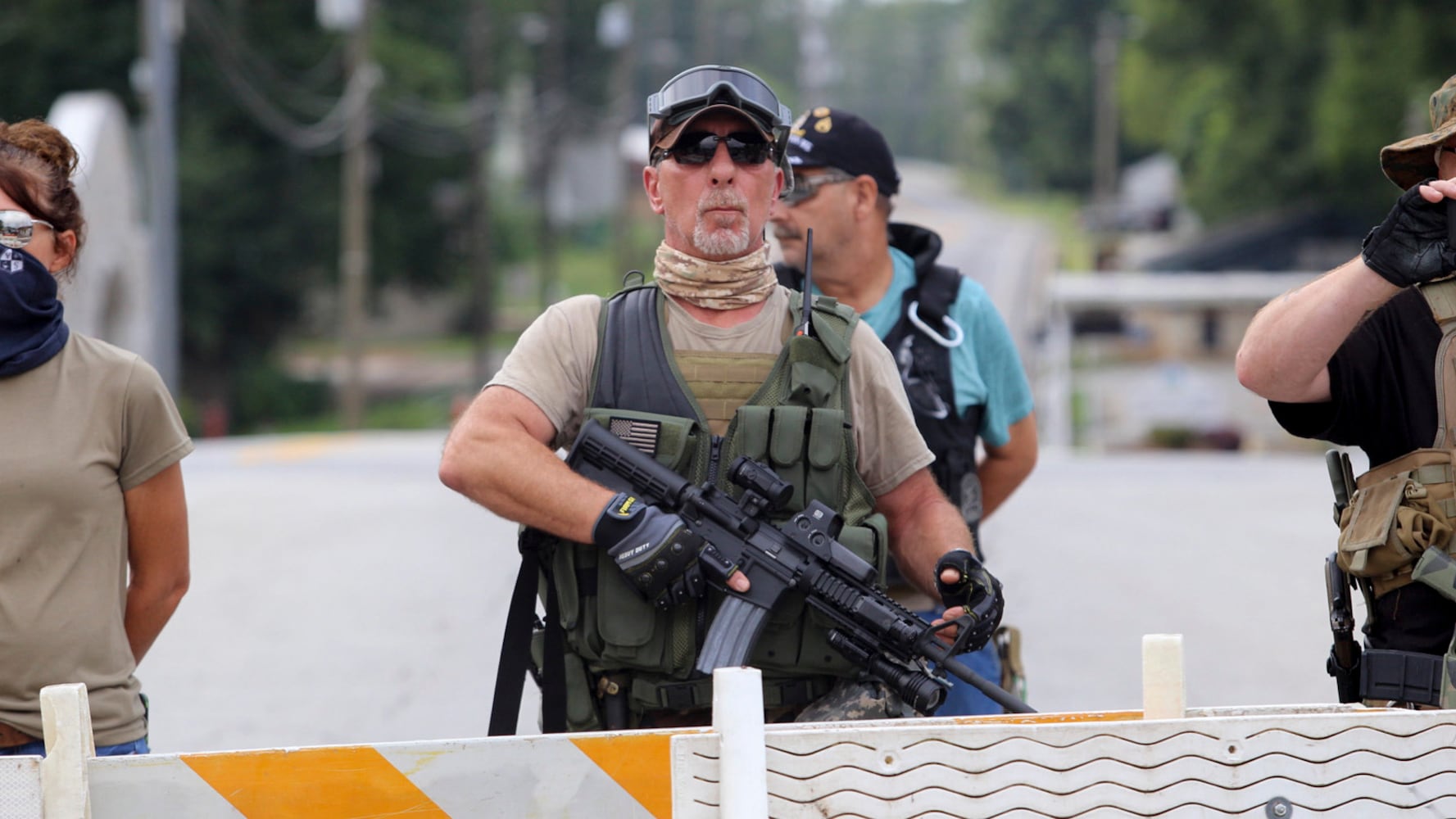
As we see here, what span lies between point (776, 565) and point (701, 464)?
0.24 meters

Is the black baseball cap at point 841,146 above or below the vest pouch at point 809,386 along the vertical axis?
above

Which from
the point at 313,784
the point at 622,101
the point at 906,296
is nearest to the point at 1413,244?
the point at 906,296

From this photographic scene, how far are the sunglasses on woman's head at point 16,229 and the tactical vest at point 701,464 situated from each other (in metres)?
1.01

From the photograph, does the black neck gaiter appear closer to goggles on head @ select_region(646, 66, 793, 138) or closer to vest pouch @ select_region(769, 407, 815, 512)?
goggles on head @ select_region(646, 66, 793, 138)

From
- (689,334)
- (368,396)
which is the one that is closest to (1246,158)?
(368,396)

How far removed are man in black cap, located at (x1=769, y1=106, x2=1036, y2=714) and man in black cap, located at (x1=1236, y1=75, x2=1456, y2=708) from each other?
1130 millimetres

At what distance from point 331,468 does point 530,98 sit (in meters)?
49.5

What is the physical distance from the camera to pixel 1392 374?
3.01 m

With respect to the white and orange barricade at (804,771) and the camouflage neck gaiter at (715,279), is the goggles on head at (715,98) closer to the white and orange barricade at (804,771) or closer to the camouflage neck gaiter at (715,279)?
the camouflage neck gaiter at (715,279)

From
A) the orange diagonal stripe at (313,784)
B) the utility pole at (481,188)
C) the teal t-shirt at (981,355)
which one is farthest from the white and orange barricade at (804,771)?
the utility pole at (481,188)

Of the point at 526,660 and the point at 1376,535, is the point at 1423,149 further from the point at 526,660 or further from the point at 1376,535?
the point at 526,660

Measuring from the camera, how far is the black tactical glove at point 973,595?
10.1ft

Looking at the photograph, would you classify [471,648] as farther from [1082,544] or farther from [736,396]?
[736,396]

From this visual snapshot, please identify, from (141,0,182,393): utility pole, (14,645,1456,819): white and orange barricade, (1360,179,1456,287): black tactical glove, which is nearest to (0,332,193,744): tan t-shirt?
(14,645,1456,819): white and orange barricade
